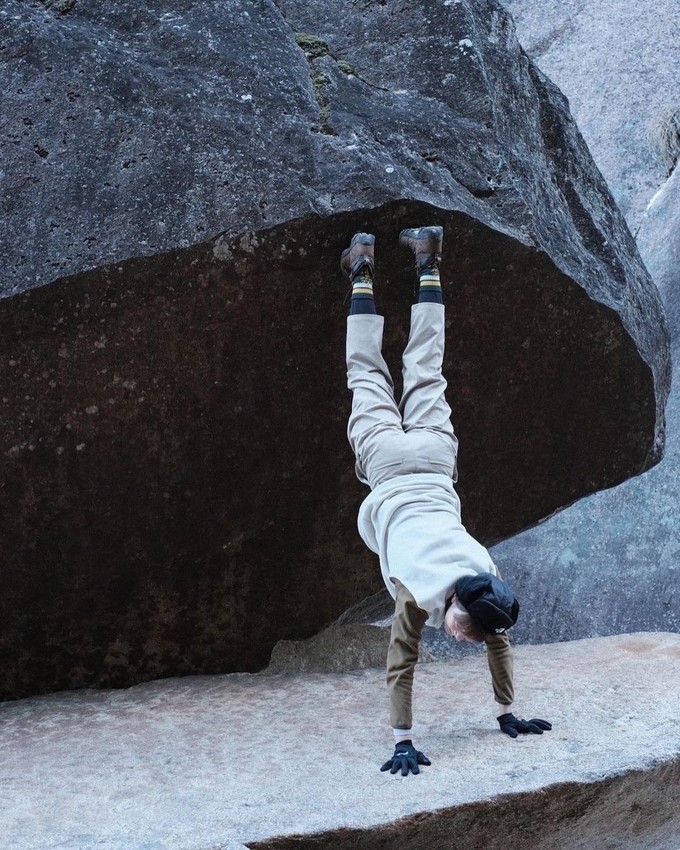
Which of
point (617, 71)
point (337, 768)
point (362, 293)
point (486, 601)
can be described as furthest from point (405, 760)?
point (617, 71)

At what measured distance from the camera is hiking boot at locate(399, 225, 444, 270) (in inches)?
123

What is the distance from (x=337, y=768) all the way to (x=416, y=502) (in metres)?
0.71

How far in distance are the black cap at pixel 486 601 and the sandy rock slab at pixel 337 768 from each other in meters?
0.39

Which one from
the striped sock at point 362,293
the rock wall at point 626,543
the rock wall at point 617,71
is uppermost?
the rock wall at point 617,71

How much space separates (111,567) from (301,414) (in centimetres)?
79

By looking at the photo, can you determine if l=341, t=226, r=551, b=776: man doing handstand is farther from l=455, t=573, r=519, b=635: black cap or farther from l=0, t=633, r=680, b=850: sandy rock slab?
l=0, t=633, r=680, b=850: sandy rock slab

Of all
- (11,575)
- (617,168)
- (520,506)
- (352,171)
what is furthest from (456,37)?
(617,168)

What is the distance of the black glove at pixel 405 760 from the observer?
2615 mm

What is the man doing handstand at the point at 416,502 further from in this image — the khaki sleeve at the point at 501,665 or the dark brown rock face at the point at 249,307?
the dark brown rock face at the point at 249,307

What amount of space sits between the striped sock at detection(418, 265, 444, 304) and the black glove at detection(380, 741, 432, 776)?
127 cm

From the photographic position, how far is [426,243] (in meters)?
3.12

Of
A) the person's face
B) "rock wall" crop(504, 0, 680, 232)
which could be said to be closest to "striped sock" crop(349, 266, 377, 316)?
the person's face

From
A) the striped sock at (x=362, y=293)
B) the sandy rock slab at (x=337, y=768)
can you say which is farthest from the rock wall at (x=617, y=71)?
the sandy rock slab at (x=337, y=768)

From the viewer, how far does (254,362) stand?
3.28 metres
